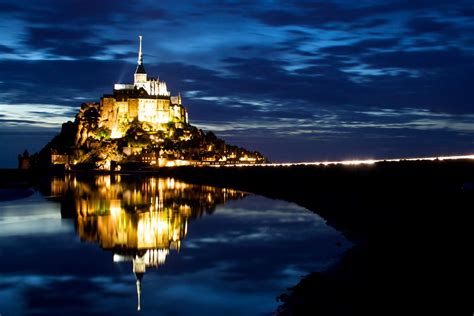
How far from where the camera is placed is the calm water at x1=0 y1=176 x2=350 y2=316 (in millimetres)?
11453

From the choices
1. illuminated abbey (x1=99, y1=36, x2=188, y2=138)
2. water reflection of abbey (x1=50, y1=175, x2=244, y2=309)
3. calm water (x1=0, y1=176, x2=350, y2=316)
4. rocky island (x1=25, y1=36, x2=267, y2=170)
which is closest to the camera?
calm water (x1=0, y1=176, x2=350, y2=316)

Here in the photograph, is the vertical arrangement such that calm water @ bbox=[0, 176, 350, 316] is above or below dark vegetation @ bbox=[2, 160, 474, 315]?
below

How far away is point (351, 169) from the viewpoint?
40938 millimetres

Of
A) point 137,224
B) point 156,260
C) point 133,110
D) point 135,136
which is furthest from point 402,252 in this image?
point 133,110

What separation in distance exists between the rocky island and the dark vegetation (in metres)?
90.5

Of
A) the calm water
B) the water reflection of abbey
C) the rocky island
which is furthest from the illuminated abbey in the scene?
the calm water

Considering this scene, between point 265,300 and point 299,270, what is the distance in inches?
118

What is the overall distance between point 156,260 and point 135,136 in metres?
105

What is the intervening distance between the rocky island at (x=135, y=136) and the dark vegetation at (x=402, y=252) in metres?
90.5

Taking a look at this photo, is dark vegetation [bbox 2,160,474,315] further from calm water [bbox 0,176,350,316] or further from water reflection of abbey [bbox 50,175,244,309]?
water reflection of abbey [bbox 50,175,244,309]

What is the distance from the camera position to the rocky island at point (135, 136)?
11744 centimetres

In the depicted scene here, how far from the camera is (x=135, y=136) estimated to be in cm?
11950

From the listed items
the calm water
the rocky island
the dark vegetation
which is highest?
the rocky island

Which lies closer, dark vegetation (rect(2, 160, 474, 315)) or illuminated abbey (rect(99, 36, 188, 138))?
dark vegetation (rect(2, 160, 474, 315))
